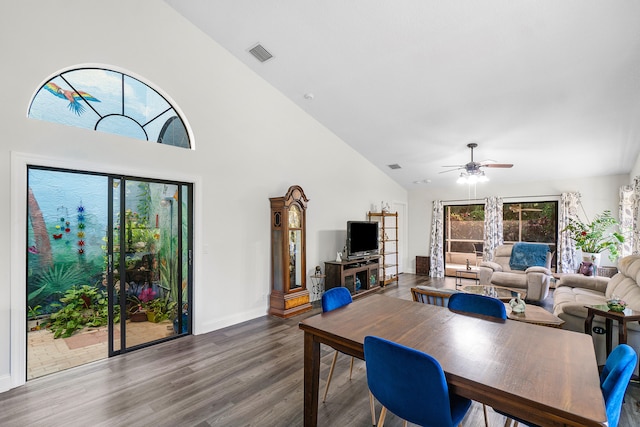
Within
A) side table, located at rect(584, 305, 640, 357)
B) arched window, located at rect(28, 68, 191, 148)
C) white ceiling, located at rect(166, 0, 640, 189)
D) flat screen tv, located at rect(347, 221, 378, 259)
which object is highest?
white ceiling, located at rect(166, 0, 640, 189)

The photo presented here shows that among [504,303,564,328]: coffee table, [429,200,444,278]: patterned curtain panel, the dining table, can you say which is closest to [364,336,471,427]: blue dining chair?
the dining table

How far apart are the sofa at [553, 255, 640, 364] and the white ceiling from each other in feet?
6.79

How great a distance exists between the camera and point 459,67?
3445 millimetres

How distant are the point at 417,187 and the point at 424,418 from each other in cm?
728

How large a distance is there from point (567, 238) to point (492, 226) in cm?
139

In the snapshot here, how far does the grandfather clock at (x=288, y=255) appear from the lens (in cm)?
448

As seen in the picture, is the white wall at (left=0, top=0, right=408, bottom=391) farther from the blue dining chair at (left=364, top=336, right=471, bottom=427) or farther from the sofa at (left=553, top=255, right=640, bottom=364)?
the sofa at (left=553, top=255, right=640, bottom=364)

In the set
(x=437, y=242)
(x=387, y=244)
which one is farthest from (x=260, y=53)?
(x=437, y=242)

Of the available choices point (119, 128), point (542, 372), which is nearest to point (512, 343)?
point (542, 372)

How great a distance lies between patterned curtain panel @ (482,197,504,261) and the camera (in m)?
7.05

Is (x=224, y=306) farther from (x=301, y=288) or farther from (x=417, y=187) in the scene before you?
(x=417, y=187)

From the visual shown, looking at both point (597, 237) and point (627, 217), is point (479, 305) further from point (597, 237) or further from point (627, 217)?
point (627, 217)

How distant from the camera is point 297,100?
4.82 meters

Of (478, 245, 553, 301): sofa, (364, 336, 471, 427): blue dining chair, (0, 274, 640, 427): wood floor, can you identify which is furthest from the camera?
(478, 245, 553, 301): sofa
